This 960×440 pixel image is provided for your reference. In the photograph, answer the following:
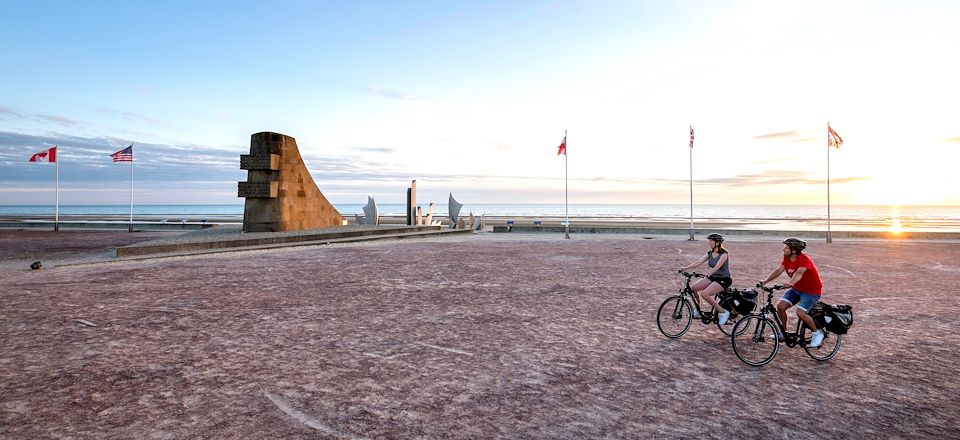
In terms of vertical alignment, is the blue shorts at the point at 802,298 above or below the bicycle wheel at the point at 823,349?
above

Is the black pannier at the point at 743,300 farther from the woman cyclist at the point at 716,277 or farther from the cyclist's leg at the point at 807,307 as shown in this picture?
the cyclist's leg at the point at 807,307

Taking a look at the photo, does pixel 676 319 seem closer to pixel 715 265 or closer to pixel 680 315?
pixel 680 315

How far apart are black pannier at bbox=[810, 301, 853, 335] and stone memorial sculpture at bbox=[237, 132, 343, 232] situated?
24.8m

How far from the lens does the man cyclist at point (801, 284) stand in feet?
21.1

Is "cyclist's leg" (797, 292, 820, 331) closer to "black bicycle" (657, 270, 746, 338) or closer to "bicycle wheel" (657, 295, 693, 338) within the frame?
"black bicycle" (657, 270, 746, 338)

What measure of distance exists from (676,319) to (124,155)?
34.3 metres

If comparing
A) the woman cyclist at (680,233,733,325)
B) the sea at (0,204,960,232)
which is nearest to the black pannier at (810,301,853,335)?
the woman cyclist at (680,233,733,325)

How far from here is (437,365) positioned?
6.54 metres

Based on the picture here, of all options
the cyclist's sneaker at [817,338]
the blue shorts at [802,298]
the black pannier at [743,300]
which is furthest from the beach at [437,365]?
the blue shorts at [802,298]

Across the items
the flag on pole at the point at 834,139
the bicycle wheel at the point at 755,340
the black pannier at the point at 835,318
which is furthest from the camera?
the flag on pole at the point at 834,139

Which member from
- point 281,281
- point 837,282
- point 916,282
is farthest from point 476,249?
point 916,282

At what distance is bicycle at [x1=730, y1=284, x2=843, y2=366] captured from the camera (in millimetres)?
6656

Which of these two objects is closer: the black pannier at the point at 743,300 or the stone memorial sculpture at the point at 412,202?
the black pannier at the point at 743,300

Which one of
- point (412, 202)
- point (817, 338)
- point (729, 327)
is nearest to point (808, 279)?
point (817, 338)
